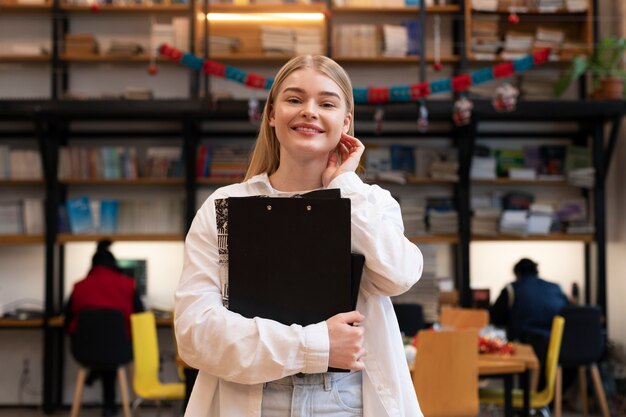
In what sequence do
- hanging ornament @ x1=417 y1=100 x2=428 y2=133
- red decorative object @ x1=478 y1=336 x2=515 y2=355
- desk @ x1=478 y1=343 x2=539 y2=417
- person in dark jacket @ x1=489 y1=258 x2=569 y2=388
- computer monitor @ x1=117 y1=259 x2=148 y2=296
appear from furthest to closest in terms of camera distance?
computer monitor @ x1=117 y1=259 x2=148 y2=296 < hanging ornament @ x1=417 y1=100 x2=428 y2=133 < person in dark jacket @ x1=489 y1=258 x2=569 y2=388 < red decorative object @ x1=478 y1=336 x2=515 y2=355 < desk @ x1=478 y1=343 x2=539 y2=417

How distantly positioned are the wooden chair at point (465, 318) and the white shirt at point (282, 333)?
16.6 ft

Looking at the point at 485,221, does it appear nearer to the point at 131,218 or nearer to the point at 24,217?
the point at 131,218

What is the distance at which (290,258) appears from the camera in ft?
4.89

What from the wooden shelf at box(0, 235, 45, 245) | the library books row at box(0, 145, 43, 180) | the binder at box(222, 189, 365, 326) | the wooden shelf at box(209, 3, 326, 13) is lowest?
the wooden shelf at box(0, 235, 45, 245)

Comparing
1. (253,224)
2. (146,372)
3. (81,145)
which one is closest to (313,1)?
(81,145)

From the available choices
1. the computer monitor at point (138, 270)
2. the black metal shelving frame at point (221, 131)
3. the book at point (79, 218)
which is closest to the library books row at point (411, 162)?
the black metal shelving frame at point (221, 131)

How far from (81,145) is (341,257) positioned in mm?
7176

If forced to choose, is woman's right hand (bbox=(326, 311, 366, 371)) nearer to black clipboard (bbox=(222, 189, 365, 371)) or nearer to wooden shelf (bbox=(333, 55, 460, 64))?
black clipboard (bbox=(222, 189, 365, 371))

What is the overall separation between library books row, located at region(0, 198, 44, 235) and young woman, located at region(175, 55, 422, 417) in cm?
671

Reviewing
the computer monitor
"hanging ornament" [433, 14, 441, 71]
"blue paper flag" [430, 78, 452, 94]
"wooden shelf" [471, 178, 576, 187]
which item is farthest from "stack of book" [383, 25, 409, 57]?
the computer monitor

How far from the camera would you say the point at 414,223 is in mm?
7945

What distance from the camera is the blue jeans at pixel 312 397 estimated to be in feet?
4.90

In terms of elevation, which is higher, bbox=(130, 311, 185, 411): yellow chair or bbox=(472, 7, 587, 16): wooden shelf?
bbox=(472, 7, 587, 16): wooden shelf

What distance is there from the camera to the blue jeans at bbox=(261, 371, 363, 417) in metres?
1.49
